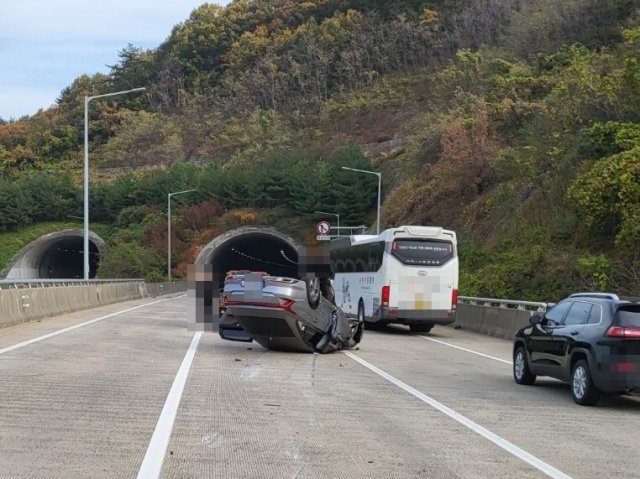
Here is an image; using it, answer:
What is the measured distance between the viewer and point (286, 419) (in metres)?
9.72

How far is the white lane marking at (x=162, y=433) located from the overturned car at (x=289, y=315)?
2.75m

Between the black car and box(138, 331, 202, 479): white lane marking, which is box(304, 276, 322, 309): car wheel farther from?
the black car

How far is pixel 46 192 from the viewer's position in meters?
94.6

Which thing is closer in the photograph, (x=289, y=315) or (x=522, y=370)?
(x=522, y=370)

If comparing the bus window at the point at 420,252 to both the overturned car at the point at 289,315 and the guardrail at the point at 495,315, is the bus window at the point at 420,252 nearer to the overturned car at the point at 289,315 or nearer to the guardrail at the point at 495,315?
the guardrail at the point at 495,315

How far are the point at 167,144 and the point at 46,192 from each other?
24.1m

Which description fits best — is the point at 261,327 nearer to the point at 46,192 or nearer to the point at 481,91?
the point at 481,91

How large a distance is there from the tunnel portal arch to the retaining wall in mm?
38754

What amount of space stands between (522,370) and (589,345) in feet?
8.21

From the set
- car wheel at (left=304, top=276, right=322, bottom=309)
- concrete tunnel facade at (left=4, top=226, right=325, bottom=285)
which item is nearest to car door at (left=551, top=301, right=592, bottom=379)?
car wheel at (left=304, top=276, right=322, bottom=309)

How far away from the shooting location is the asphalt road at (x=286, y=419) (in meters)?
7.55

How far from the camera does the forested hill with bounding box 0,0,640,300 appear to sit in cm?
3103

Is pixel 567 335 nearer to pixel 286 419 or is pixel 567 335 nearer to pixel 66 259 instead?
pixel 286 419

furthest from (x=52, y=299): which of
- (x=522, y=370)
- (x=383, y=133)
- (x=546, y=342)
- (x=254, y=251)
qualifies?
(x=383, y=133)
